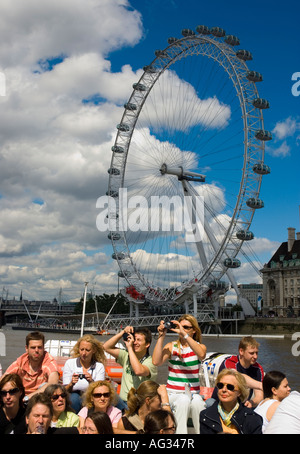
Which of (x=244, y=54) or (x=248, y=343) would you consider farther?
(x=244, y=54)

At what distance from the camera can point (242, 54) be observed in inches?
1522

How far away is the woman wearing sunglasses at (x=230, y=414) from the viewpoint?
4.15 metres

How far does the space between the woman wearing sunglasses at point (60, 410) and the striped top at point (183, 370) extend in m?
1.42

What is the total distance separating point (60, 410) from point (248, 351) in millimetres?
2209

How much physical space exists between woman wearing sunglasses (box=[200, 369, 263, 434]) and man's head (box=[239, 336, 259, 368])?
129 centimetres

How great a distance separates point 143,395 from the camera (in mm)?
4480

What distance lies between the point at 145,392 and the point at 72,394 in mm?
1208

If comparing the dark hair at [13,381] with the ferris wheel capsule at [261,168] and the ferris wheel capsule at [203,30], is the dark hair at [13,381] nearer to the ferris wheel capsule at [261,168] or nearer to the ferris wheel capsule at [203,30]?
the ferris wheel capsule at [261,168]

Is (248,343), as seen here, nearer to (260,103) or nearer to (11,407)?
(11,407)

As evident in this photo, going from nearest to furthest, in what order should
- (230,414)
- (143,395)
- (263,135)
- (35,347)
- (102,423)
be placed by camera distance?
(102,423)
(230,414)
(143,395)
(35,347)
(263,135)

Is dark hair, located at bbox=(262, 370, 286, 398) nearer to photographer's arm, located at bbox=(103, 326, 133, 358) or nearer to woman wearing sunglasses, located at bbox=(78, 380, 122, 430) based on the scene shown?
woman wearing sunglasses, located at bbox=(78, 380, 122, 430)

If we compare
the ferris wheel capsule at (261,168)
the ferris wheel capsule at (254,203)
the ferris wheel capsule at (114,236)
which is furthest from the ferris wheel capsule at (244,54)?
the ferris wheel capsule at (114,236)

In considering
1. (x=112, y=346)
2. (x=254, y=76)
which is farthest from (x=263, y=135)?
(x=112, y=346)
